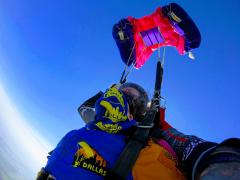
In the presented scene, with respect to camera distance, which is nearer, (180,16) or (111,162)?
(111,162)

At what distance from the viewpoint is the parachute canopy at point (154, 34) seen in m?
5.90

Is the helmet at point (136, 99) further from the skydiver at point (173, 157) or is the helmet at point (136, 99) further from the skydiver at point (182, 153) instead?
the skydiver at point (173, 157)

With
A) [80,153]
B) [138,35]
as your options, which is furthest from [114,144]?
[138,35]

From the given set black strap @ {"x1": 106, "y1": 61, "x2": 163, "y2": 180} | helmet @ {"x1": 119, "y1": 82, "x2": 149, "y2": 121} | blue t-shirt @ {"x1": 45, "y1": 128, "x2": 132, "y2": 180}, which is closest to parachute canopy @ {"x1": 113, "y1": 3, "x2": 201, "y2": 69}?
helmet @ {"x1": 119, "y1": 82, "x2": 149, "y2": 121}

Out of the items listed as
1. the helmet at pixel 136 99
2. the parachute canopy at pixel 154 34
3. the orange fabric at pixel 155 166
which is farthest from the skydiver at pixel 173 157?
the parachute canopy at pixel 154 34

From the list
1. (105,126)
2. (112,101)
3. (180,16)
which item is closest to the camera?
(105,126)

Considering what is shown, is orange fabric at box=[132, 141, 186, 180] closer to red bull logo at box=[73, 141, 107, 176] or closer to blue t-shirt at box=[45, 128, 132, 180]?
blue t-shirt at box=[45, 128, 132, 180]

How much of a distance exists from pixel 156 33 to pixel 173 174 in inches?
195

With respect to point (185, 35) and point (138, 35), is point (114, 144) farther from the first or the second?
point (138, 35)

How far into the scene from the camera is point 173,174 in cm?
220

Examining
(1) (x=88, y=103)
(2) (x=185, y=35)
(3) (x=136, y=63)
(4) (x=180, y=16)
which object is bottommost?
(1) (x=88, y=103)

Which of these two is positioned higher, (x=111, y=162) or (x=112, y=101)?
(x=112, y=101)

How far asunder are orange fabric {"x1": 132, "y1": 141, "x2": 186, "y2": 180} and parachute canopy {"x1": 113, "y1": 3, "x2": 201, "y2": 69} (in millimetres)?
3803

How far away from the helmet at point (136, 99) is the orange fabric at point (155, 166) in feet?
3.13
